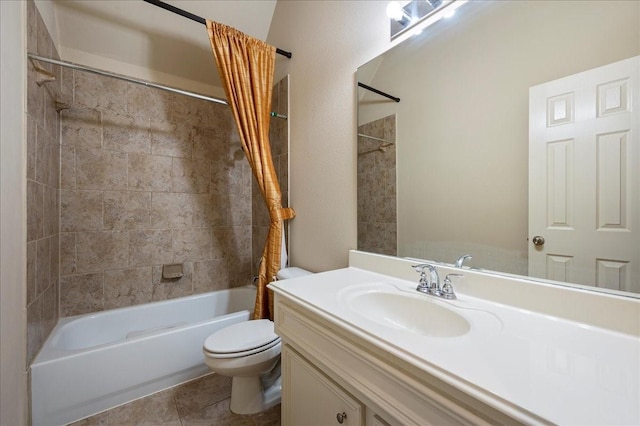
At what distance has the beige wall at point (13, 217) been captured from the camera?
100 cm

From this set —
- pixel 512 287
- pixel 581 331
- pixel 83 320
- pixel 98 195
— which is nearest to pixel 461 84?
pixel 512 287

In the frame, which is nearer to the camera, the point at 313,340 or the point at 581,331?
the point at 581,331

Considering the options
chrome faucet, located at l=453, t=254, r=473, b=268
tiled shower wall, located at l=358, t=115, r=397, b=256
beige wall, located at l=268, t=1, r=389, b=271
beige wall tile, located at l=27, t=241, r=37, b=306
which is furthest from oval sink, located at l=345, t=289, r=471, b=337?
beige wall tile, located at l=27, t=241, r=37, b=306

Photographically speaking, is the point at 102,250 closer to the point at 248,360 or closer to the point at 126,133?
the point at 126,133

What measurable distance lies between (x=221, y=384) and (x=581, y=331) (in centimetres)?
184

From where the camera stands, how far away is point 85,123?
1.84m

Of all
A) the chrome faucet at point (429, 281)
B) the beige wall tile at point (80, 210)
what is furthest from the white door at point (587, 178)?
the beige wall tile at point (80, 210)

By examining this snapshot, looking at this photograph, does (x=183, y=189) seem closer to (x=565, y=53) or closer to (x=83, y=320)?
(x=83, y=320)

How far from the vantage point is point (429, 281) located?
98 cm

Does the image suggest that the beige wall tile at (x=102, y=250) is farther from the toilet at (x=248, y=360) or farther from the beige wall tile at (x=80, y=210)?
the toilet at (x=248, y=360)

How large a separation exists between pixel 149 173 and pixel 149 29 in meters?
1.05

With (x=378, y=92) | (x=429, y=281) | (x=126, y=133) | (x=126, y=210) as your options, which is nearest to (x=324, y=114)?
(x=378, y=92)

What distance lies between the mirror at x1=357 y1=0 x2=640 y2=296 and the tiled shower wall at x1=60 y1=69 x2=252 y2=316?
1636 mm

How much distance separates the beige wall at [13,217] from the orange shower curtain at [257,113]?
890 millimetres
